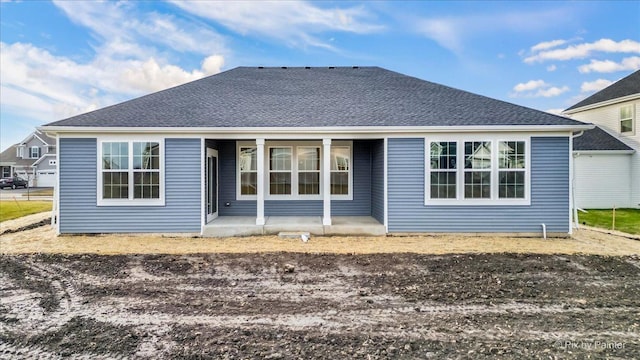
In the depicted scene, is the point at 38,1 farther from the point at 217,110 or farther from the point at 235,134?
the point at 235,134

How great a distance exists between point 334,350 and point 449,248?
5.35 m

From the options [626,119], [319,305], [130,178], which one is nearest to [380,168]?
[319,305]

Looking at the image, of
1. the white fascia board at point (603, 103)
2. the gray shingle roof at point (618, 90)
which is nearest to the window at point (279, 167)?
the white fascia board at point (603, 103)

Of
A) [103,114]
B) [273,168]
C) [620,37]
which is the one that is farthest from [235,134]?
[620,37]

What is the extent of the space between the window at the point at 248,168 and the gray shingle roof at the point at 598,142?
15.0m

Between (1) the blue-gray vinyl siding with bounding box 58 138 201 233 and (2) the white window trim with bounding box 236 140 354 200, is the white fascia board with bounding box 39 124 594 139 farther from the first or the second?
(2) the white window trim with bounding box 236 140 354 200

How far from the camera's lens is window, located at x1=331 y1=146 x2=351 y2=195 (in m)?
11.0

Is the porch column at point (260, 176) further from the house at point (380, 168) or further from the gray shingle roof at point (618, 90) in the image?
the gray shingle roof at point (618, 90)

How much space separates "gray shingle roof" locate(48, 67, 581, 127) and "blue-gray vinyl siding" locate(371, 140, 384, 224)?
1.03m

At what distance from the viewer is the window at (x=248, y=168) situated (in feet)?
36.0

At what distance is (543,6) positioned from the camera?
48.2 ft

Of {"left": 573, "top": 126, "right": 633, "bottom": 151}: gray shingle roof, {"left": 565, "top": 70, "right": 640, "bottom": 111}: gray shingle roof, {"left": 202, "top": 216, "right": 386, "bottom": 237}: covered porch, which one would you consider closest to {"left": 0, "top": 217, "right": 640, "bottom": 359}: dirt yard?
{"left": 202, "top": 216, "right": 386, "bottom": 237}: covered porch

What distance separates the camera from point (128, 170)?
9008 mm

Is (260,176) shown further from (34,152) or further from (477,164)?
(34,152)
